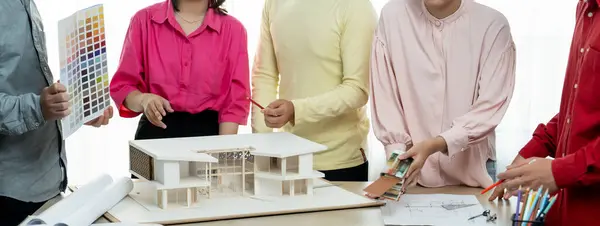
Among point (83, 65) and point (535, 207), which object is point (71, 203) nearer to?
point (83, 65)

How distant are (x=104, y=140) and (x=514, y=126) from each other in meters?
1.92

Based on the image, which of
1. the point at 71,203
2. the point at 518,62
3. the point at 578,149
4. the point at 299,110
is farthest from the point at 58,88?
the point at 518,62

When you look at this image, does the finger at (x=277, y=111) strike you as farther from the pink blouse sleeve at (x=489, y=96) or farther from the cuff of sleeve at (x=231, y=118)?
the pink blouse sleeve at (x=489, y=96)

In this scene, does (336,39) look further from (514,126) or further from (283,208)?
(514,126)

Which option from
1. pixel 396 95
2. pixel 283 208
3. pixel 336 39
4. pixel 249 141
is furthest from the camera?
pixel 336 39

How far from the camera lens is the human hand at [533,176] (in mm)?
1478

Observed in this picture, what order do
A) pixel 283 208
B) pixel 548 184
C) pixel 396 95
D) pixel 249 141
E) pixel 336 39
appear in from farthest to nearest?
pixel 336 39
pixel 396 95
pixel 249 141
pixel 283 208
pixel 548 184

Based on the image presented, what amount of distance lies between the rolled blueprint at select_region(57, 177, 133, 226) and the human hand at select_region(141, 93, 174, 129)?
1.01ft

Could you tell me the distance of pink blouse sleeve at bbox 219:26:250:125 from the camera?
224cm

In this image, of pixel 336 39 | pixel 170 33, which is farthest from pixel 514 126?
pixel 170 33

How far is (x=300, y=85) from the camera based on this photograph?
87.5 inches

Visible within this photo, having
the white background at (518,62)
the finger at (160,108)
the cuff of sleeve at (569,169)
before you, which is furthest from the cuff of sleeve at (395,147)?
the white background at (518,62)

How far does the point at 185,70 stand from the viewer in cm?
222

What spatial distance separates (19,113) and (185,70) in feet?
1.70
